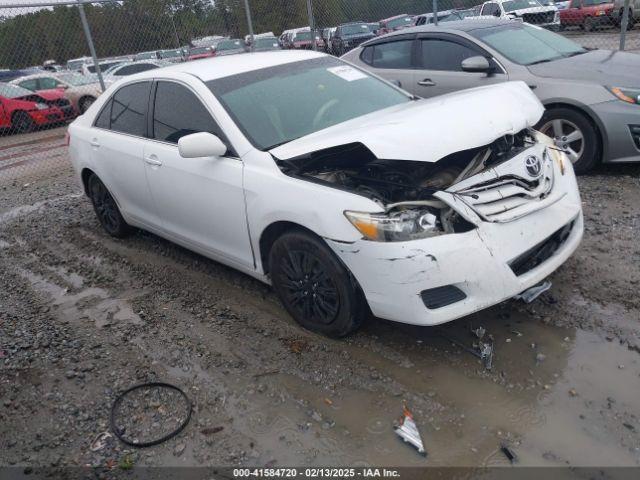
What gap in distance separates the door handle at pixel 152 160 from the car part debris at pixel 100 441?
83.6 inches

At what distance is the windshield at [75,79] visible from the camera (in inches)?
653

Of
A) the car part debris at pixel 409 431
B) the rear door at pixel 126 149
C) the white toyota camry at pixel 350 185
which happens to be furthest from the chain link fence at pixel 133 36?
the car part debris at pixel 409 431

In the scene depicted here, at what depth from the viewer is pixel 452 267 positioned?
2867mm

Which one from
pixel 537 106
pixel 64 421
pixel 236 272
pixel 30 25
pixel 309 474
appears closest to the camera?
pixel 309 474

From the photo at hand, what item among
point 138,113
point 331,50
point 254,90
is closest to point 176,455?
point 254,90

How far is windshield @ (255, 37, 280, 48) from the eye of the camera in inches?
625

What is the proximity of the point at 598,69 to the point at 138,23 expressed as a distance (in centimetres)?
840

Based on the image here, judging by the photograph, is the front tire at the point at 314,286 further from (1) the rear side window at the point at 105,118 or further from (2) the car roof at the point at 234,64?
(1) the rear side window at the point at 105,118

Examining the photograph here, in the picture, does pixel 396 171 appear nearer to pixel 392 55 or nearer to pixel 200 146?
pixel 200 146

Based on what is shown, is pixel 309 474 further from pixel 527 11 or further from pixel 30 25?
pixel 527 11

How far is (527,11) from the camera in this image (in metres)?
19.5

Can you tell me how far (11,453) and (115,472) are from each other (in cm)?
64

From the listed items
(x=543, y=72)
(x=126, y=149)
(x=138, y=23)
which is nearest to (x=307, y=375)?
(x=126, y=149)

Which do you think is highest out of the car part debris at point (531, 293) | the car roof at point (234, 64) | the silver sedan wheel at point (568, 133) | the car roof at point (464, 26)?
the car roof at point (234, 64)
